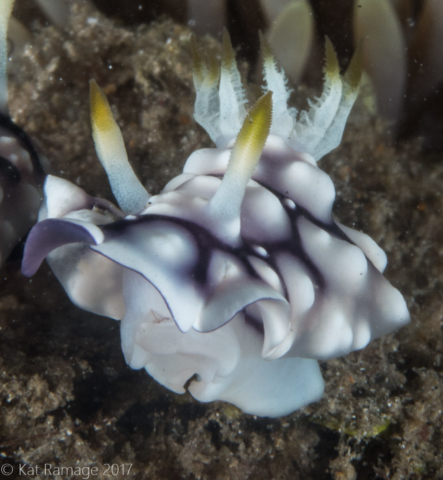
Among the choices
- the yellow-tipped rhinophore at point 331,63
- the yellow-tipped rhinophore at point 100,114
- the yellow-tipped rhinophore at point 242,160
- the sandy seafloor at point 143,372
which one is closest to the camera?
the yellow-tipped rhinophore at point 242,160

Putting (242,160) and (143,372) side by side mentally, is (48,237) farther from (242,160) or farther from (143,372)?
(143,372)

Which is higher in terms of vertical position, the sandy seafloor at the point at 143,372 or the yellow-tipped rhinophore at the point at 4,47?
the yellow-tipped rhinophore at the point at 4,47

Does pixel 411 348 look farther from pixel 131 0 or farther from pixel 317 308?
pixel 131 0

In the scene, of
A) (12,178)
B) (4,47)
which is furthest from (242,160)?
(4,47)

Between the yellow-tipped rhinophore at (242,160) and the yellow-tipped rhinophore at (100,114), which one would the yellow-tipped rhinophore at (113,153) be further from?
the yellow-tipped rhinophore at (242,160)

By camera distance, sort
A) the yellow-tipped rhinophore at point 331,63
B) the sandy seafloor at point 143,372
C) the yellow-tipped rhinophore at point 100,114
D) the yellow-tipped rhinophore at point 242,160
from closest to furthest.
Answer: the yellow-tipped rhinophore at point 242,160
the yellow-tipped rhinophore at point 100,114
the yellow-tipped rhinophore at point 331,63
the sandy seafloor at point 143,372

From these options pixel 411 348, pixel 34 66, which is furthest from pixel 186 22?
pixel 411 348

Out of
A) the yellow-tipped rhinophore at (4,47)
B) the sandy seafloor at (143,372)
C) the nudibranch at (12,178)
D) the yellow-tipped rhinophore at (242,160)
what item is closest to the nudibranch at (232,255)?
the yellow-tipped rhinophore at (242,160)
